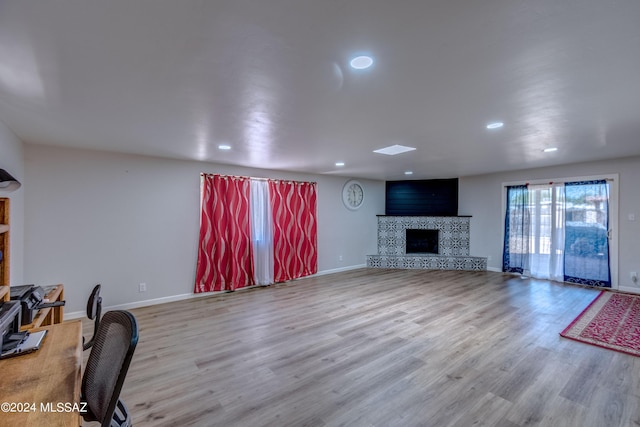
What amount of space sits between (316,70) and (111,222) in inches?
148

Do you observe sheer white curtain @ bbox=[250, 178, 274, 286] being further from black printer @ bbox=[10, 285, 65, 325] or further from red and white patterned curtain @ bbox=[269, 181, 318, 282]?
black printer @ bbox=[10, 285, 65, 325]

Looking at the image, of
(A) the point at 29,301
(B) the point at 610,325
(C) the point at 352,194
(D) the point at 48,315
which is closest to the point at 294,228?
(C) the point at 352,194

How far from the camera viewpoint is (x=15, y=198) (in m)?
3.01

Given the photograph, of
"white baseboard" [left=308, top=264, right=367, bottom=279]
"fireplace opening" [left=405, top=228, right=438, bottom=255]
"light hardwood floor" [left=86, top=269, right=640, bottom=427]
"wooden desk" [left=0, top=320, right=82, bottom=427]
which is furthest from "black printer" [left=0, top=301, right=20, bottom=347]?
"fireplace opening" [left=405, top=228, right=438, bottom=255]

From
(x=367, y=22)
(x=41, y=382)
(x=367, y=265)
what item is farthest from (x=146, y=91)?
(x=367, y=265)

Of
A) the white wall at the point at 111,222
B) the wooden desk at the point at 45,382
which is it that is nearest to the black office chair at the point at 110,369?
the wooden desk at the point at 45,382

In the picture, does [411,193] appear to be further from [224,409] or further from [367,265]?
[224,409]

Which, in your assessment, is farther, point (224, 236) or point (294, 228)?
point (294, 228)

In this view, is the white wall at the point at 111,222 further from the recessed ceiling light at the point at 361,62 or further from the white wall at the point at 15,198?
the recessed ceiling light at the point at 361,62

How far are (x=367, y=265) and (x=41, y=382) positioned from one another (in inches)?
250

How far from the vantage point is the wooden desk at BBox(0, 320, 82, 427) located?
0.99 m

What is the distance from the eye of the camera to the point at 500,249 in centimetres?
618

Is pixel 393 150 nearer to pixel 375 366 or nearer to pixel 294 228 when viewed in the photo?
pixel 375 366

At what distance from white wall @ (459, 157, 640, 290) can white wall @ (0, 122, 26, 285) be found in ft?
25.4
